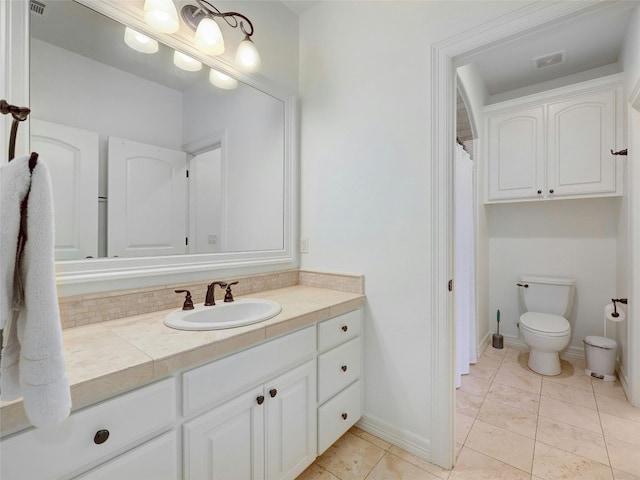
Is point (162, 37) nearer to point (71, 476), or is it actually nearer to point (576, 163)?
point (71, 476)

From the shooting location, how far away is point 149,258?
1347 millimetres

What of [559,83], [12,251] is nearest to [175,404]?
[12,251]

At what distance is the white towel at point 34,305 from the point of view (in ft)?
1.84

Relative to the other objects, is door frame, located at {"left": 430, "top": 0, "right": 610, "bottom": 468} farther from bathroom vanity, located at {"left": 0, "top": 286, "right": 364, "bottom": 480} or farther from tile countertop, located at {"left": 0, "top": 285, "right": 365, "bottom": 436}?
tile countertop, located at {"left": 0, "top": 285, "right": 365, "bottom": 436}

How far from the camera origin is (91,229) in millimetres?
1202

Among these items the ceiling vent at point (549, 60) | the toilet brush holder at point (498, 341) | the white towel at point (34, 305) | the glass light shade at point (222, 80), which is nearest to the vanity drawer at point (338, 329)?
the white towel at point (34, 305)

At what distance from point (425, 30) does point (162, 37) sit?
129 cm

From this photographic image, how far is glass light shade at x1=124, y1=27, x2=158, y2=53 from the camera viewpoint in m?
1.29

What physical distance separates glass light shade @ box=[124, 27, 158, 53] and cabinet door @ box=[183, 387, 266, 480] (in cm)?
154

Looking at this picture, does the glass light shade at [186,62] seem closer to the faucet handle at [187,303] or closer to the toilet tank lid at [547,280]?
the faucet handle at [187,303]

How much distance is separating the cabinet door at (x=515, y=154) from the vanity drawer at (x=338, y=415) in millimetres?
2331

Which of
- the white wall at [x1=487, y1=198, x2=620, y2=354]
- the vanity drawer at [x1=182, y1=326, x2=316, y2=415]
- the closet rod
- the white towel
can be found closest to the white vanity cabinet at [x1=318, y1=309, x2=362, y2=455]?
the vanity drawer at [x1=182, y1=326, x2=316, y2=415]

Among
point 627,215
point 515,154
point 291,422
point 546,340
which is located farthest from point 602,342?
point 291,422

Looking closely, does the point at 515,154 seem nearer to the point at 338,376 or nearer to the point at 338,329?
the point at 338,329
